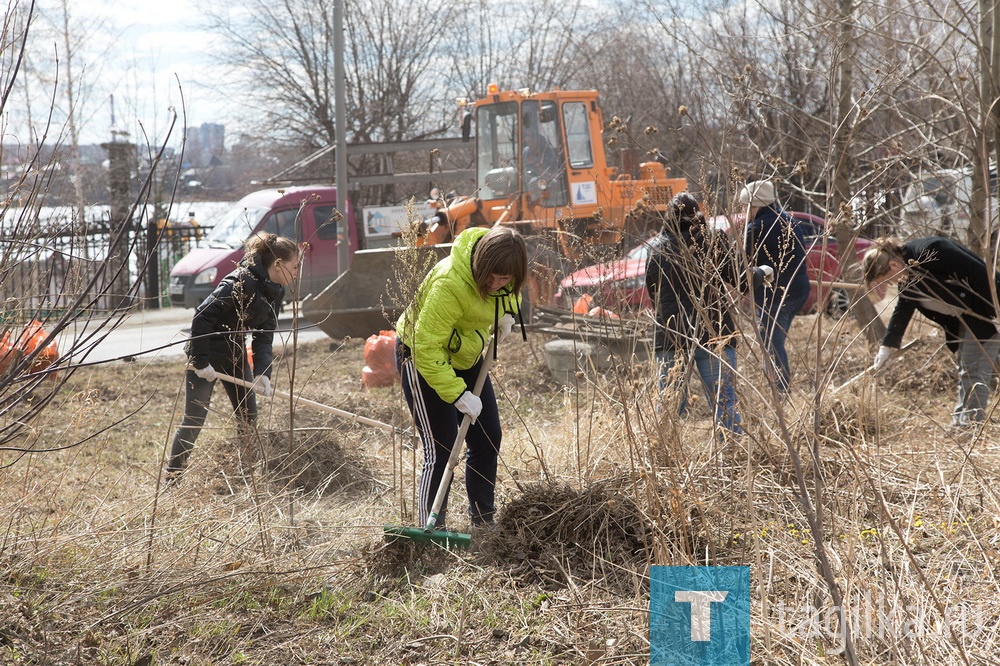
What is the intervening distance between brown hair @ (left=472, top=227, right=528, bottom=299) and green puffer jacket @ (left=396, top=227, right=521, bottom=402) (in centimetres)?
8

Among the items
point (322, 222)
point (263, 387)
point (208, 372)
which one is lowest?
point (263, 387)

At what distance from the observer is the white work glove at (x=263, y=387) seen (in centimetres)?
458

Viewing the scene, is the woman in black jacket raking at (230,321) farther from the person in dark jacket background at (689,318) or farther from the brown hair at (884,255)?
the brown hair at (884,255)

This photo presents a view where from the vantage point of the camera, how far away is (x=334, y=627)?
3.16 metres

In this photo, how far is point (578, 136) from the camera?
442 inches

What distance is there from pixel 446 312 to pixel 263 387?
1725 mm

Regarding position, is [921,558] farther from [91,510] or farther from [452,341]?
[91,510]

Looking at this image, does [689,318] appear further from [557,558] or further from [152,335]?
[152,335]

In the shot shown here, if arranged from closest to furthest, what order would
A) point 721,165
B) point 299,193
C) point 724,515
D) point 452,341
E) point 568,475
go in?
point 721,165 → point 724,515 → point 452,341 → point 568,475 → point 299,193

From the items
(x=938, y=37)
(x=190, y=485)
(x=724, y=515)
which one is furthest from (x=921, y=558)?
(x=938, y=37)

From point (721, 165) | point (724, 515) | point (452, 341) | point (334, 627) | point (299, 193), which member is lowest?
point (334, 627)

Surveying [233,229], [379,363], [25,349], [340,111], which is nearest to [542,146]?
[340,111]

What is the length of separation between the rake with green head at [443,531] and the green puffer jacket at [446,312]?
149mm

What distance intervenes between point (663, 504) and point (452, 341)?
1075 millimetres
